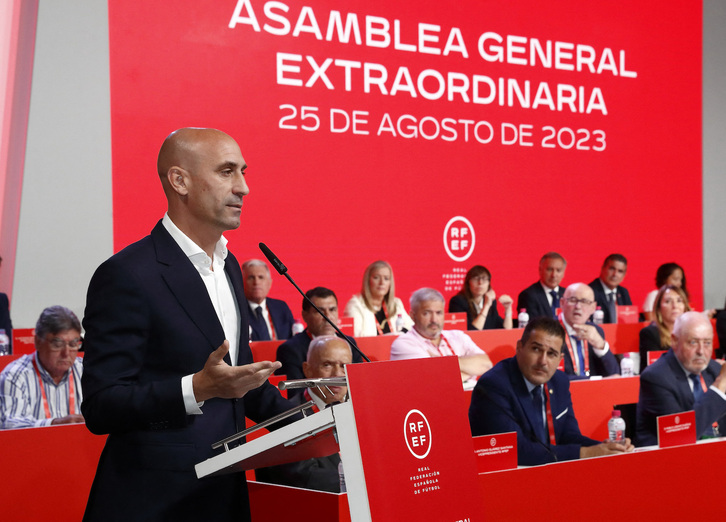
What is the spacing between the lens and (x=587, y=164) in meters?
8.90

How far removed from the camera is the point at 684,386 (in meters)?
4.02

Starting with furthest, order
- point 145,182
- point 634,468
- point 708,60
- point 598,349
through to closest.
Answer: point 708,60, point 145,182, point 598,349, point 634,468

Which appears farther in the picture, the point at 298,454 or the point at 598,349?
the point at 598,349

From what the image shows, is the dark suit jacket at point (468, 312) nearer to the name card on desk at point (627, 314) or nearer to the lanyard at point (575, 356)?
the name card on desk at point (627, 314)

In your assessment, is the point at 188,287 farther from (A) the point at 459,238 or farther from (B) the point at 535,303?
(A) the point at 459,238

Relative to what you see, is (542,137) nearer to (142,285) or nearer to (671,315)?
(671,315)

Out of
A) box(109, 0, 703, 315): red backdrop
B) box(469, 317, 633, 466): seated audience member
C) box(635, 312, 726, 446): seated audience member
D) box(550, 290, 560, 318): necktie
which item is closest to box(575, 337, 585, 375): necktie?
box(635, 312, 726, 446): seated audience member

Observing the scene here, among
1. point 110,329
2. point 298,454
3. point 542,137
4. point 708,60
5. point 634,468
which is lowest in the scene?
point 634,468

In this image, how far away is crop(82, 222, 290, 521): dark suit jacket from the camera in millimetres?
1506

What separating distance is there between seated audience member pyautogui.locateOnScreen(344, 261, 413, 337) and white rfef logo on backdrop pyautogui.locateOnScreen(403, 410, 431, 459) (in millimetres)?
4850

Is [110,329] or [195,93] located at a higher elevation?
[195,93]

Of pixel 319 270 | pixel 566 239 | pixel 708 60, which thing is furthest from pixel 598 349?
pixel 708 60

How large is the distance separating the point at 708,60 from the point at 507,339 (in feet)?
19.2

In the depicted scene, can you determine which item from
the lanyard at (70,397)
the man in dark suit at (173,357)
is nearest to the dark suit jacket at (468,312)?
the lanyard at (70,397)
